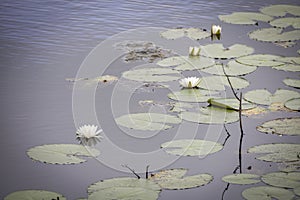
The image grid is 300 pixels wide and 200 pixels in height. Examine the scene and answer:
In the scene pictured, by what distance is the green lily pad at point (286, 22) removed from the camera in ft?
10.1

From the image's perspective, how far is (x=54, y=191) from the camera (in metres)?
1.69

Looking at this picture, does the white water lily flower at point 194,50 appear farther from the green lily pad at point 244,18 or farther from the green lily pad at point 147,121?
the green lily pad at point 147,121

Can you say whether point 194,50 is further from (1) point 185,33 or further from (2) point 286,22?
(2) point 286,22

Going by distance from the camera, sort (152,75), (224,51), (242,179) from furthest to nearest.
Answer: (224,51)
(152,75)
(242,179)

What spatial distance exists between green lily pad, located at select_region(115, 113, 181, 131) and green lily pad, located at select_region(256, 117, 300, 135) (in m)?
0.30

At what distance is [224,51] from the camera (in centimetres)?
277

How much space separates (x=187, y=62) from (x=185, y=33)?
31cm

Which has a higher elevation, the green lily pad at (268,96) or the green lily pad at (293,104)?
the green lily pad at (268,96)

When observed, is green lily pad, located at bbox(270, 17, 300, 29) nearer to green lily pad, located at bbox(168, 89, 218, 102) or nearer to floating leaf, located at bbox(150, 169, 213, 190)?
green lily pad, located at bbox(168, 89, 218, 102)

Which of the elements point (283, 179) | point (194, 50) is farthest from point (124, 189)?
point (194, 50)

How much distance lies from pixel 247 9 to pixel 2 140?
1.80 metres

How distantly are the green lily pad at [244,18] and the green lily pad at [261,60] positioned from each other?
0.46 m

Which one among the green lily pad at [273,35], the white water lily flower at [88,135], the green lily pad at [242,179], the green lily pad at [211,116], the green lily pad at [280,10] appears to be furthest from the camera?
the green lily pad at [280,10]

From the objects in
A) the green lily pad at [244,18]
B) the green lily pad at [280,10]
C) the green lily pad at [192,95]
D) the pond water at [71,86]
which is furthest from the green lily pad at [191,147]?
the green lily pad at [280,10]
